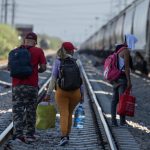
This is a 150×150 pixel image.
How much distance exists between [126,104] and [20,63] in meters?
3.18

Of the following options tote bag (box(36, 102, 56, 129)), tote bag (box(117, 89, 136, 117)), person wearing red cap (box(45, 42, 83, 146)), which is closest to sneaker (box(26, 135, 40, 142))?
tote bag (box(36, 102, 56, 129))

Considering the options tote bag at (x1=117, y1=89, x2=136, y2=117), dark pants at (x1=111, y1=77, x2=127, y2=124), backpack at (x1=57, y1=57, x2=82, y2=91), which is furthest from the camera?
dark pants at (x1=111, y1=77, x2=127, y2=124)

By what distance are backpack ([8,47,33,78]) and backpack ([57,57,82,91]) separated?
0.53 metres

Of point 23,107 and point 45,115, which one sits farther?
point 45,115

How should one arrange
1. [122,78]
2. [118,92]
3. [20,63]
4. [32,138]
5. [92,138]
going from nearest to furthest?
[20,63] → [32,138] → [92,138] → [122,78] → [118,92]

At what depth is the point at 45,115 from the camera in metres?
10.1

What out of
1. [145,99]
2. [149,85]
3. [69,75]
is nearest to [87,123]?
[69,75]

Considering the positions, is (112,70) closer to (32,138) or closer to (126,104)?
(126,104)

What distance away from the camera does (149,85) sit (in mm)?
24656

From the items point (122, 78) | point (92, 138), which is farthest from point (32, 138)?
point (122, 78)

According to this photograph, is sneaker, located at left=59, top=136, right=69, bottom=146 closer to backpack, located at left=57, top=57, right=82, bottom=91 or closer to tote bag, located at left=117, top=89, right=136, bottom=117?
backpack, located at left=57, top=57, right=82, bottom=91

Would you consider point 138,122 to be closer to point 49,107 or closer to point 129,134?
point 129,134

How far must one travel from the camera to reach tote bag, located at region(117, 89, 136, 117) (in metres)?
11.8

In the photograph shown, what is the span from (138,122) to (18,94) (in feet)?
15.0
